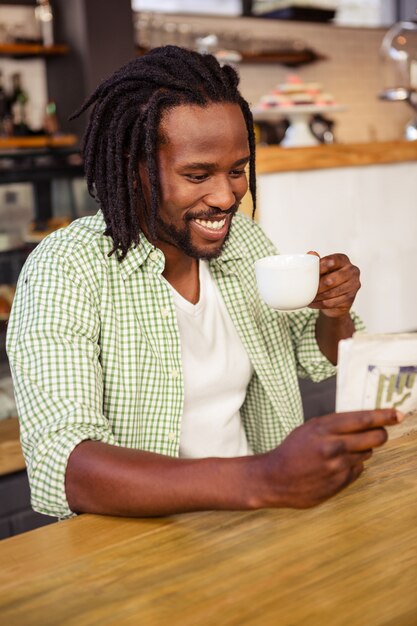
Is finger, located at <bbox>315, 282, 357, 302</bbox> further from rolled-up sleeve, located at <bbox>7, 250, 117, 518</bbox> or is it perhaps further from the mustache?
rolled-up sleeve, located at <bbox>7, 250, 117, 518</bbox>

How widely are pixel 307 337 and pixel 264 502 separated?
29.4 inches

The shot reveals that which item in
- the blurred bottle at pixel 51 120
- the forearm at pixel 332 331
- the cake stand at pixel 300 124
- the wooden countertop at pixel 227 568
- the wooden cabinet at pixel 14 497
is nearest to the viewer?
the wooden countertop at pixel 227 568

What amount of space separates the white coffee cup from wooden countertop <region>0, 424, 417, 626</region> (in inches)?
12.7

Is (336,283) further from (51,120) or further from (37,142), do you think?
(51,120)

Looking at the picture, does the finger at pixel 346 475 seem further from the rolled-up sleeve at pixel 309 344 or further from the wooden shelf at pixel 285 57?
the wooden shelf at pixel 285 57

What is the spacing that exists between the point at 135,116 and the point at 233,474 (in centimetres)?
67

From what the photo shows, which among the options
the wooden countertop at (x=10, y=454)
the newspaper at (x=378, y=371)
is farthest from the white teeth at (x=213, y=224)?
the wooden countertop at (x=10, y=454)

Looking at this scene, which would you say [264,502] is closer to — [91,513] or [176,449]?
[91,513]

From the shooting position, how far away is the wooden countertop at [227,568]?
832 mm

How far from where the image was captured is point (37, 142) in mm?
4047

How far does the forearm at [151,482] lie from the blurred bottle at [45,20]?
13.0ft

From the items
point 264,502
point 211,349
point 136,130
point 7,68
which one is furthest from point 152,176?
point 7,68

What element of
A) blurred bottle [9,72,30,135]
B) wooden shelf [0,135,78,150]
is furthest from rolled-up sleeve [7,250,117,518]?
blurred bottle [9,72,30,135]

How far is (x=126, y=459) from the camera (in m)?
1.07
